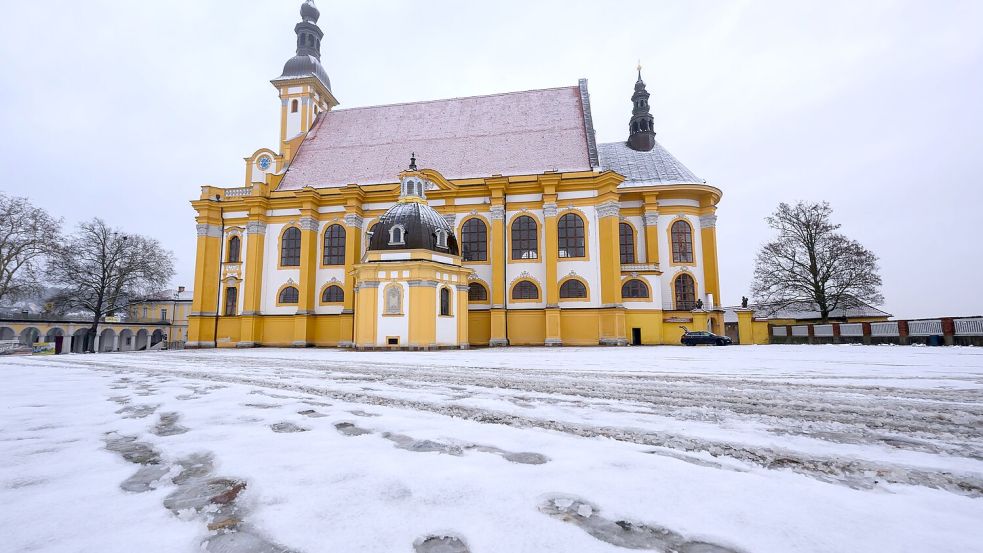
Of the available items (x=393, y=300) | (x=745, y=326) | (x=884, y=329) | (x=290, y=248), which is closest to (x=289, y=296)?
(x=290, y=248)

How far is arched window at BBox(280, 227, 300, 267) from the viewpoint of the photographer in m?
27.7

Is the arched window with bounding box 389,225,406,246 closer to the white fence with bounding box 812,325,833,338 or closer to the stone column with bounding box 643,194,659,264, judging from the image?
the stone column with bounding box 643,194,659,264

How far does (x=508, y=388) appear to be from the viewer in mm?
5973

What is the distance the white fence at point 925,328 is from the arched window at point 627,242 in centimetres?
1275

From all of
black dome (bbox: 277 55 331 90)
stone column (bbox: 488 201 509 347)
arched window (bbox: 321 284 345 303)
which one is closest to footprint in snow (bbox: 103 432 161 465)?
stone column (bbox: 488 201 509 347)

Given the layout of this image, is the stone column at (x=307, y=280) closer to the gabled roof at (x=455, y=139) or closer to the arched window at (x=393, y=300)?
the gabled roof at (x=455, y=139)

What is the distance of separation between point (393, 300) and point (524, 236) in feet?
28.7

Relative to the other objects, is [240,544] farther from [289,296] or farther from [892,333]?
[289,296]

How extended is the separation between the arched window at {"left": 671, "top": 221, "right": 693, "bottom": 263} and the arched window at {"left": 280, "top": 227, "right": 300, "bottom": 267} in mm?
22862

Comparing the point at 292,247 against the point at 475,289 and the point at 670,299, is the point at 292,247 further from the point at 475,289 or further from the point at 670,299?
the point at 670,299

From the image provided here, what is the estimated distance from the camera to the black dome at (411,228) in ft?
69.6

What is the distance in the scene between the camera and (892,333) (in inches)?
823

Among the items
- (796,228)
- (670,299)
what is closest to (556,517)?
(670,299)

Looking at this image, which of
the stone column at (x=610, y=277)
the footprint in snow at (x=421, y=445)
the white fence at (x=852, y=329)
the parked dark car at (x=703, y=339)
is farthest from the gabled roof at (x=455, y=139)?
the footprint in snow at (x=421, y=445)
